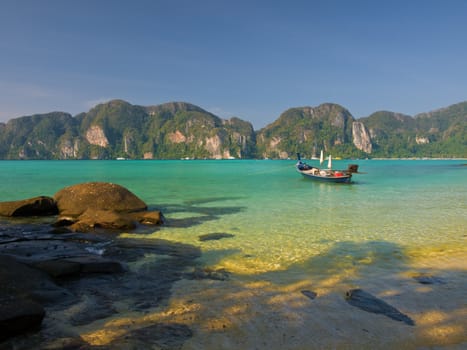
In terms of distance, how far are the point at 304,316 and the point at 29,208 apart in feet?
52.3

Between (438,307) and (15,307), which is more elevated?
(15,307)

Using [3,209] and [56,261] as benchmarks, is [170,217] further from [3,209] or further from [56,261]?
[56,261]

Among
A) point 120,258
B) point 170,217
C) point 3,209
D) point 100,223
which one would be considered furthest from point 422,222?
point 3,209

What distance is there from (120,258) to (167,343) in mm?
5068

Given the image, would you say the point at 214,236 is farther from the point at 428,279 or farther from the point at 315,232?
the point at 428,279

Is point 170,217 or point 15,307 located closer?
point 15,307

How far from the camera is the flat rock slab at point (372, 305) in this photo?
5639 millimetres

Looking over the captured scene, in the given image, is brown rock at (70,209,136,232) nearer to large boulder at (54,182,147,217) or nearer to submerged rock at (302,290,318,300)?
large boulder at (54,182,147,217)

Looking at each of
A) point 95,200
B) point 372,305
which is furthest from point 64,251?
point 95,200

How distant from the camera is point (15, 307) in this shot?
15.8ft

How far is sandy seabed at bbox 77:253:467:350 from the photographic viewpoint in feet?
15.9

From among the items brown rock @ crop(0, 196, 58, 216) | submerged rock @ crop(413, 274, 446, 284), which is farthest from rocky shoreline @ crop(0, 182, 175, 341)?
submerged rock @ crop(413, 274, 446, 284)

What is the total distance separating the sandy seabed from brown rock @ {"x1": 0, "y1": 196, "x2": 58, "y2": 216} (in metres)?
13.0

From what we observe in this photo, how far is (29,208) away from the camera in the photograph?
16.7 m
